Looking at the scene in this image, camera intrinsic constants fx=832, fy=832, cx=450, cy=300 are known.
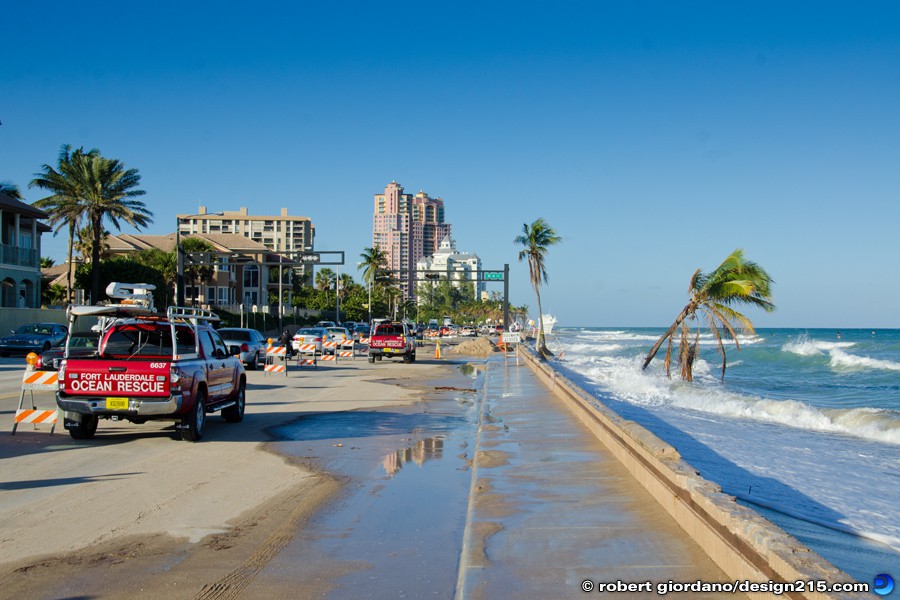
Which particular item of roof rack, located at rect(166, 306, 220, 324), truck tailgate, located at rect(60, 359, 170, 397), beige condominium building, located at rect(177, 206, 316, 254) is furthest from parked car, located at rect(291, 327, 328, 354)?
beige condominium building, located at rect(177, 206, 316, 254)

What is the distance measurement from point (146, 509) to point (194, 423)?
4.47 m

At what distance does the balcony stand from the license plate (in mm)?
39997

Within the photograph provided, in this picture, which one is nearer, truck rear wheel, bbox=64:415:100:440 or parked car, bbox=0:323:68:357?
truck rear wheel, bbox=64:415:100:440

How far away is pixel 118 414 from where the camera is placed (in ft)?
38.8

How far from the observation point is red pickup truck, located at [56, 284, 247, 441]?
11.7m

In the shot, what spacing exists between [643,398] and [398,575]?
60.7 ft

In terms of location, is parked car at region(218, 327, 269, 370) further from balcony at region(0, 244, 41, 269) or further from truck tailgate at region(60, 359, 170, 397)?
balcony at region(0, 244, 41, 269)

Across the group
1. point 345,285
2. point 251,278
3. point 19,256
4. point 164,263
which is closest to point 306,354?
point 19,256

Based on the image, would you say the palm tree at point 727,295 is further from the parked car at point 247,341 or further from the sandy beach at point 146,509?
the sandy beach at point 146,509

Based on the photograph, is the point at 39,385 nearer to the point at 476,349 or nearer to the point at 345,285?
the point at 476,349

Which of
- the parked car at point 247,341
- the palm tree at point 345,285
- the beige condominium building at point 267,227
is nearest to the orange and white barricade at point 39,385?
the parked car at point 247,341

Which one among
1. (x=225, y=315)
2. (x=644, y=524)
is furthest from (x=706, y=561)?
(x=225, y=315)

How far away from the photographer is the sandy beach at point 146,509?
19.5 feet

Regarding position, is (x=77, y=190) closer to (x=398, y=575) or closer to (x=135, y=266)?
(x=135, y=266)
